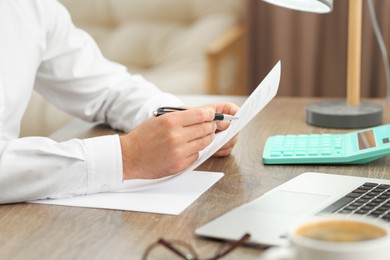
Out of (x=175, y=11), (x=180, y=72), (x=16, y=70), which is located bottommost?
(x=180, y=72)

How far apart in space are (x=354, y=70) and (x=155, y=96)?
438 millimetres

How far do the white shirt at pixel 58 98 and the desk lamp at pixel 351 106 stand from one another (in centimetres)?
31

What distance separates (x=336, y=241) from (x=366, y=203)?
0.28 metres

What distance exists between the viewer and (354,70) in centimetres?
155

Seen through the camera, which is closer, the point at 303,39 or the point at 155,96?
the point at 155,96

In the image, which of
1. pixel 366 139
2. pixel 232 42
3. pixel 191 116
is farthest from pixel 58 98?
pixel 232 42

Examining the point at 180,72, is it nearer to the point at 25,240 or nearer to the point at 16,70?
the point at 16,70

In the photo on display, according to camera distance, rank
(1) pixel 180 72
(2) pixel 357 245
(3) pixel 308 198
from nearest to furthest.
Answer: (2) pixel 357 245 < (3) pixel 308 198 < (1) pixel 180 72

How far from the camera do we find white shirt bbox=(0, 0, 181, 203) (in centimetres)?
107

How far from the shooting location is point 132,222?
942mm

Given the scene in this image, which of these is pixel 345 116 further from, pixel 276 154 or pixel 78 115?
pixel 78 115

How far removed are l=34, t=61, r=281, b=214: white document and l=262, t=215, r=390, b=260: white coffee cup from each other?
311 mm

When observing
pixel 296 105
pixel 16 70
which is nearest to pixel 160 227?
pixel 16 70

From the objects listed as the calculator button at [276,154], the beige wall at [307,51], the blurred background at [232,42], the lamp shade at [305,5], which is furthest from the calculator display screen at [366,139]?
the beige wall at [307,51]
